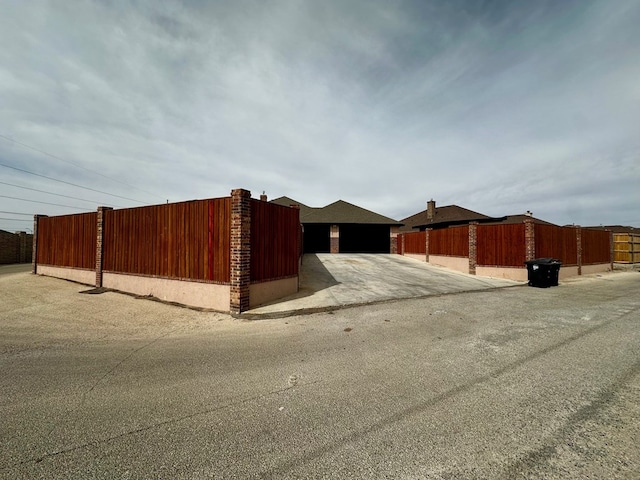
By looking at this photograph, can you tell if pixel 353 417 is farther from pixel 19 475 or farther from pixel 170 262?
pixel 170 262

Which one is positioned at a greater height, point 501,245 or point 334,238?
point 334,238

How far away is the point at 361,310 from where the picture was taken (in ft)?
24.9

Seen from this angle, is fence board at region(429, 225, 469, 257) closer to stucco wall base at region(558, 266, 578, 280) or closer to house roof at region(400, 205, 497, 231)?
stucco wall base at region(558, 266, 578, 280)

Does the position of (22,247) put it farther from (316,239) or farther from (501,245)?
(501,245)

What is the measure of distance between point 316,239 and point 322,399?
79.6 feet

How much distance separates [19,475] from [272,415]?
6.28 ft

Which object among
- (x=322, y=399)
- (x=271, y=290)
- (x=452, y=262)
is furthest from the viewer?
(x=452, y=262)

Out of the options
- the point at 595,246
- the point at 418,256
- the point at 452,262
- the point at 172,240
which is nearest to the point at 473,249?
the point at 452,262

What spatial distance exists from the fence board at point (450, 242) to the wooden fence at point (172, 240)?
14133 millimetres

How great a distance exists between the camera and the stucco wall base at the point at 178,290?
7586 millimetres

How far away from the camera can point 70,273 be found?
1185 centimetres

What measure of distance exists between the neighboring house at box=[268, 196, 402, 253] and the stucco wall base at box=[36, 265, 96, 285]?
Result: 52.5 feet

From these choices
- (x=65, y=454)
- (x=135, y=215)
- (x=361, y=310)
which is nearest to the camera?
(x=65, y=454)

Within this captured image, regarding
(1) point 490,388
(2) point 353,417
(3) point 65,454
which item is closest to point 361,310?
(1) point 490,388
